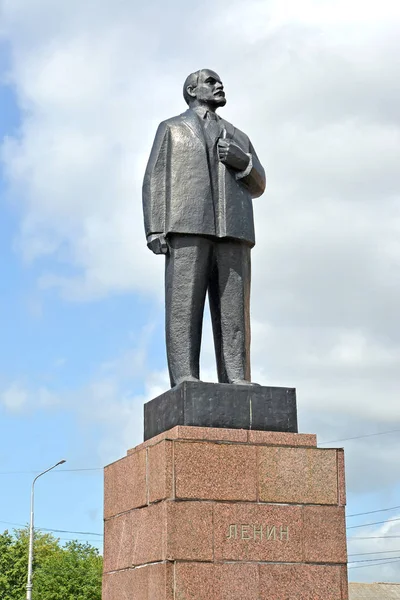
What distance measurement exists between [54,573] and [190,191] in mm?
34571

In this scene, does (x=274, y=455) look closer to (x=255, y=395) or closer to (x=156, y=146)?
(x=255, y=395)

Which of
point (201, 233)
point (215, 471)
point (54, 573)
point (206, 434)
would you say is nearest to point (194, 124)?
point (201, 233)

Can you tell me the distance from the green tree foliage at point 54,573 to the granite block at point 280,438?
32614 millimetres

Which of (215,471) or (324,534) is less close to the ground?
(215,471)

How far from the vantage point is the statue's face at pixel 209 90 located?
10039 millimetres

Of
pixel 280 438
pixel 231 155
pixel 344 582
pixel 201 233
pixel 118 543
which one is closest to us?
pixel 344 582

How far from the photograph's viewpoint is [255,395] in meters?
9.16

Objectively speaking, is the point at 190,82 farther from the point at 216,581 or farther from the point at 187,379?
the point at 216,581

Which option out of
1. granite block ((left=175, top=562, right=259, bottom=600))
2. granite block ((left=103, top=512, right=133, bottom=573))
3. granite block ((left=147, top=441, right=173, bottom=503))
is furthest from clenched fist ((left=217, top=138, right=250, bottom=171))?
granite block ((left=175, top=562, right=259, bottom=600))

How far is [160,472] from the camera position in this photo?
28.0ft

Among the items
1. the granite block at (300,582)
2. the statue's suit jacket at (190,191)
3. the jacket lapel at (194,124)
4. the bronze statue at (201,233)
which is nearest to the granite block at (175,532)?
the granite block at (300,582)

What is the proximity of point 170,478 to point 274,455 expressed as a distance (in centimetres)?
98

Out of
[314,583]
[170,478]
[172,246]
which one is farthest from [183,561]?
[172,246]

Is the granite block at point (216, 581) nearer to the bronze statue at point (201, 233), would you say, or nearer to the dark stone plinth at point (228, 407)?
the dark stone plinth at point (228, 407)
